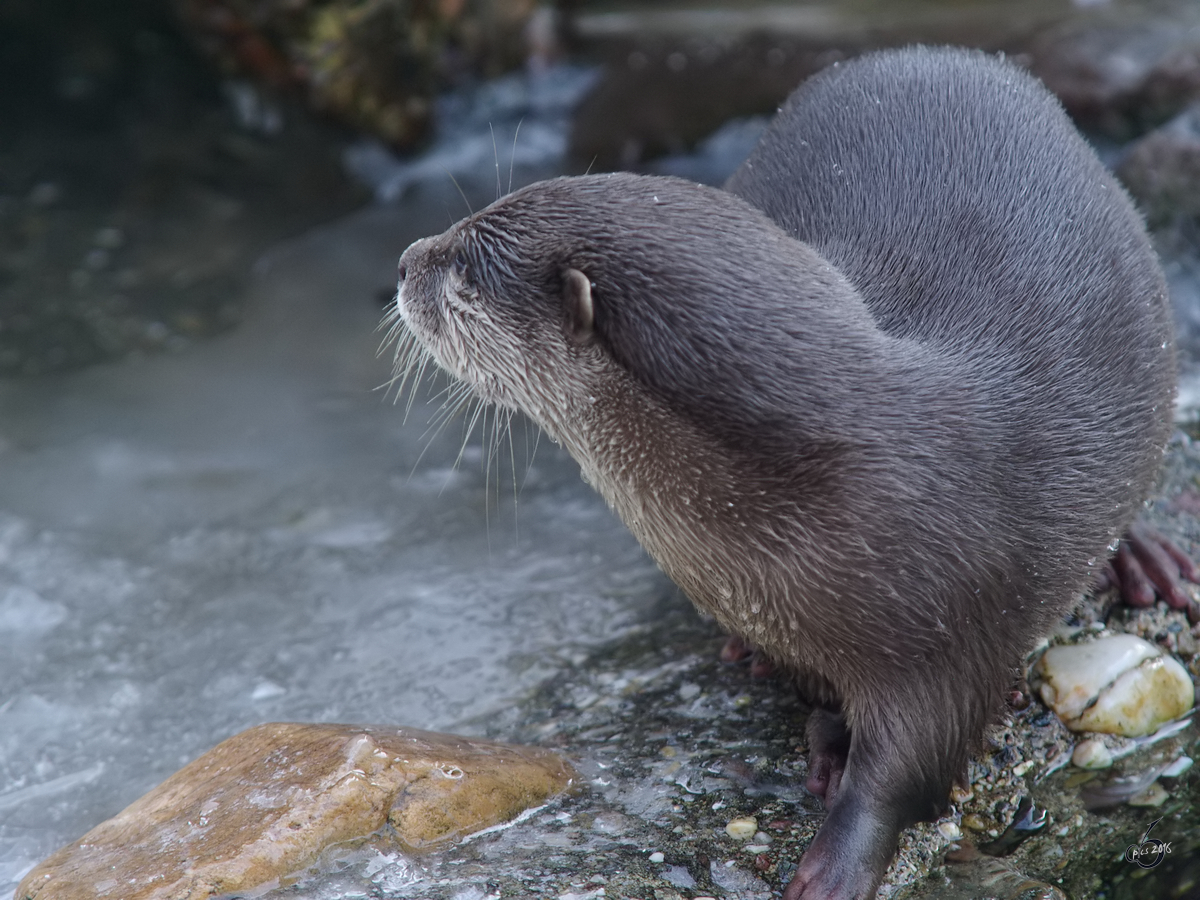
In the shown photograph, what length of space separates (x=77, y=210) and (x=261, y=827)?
126 inches

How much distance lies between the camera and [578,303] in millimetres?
1781

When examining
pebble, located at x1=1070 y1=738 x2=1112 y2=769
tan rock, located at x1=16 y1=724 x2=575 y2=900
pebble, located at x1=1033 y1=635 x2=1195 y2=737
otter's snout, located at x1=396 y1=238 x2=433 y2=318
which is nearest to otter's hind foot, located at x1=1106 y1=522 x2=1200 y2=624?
pebble, located at x1=1033 y1=635 x2=1195 y2=737

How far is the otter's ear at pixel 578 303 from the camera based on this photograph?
1.77 meters

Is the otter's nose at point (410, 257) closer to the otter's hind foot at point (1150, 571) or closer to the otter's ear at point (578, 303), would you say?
the otter's ear at point (578, 303)

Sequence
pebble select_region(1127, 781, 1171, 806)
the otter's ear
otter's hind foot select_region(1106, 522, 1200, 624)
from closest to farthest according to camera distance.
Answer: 1. the otter's ear
2. pebble select_region(1127, 781, 1171, 806)
3. otter's hind foot select_region(1106, 522, 1200, 624)

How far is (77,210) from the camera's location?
169 inches

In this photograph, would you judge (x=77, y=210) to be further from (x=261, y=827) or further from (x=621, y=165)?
(x=261, y=827)

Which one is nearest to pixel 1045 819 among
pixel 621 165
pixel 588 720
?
pixel 588 720

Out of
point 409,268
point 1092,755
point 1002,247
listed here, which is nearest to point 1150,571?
point 1092,755

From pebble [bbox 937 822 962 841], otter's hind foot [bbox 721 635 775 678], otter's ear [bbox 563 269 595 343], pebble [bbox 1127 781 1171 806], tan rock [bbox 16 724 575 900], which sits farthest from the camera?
otter's hind foot [bbox 721 635 775 678]

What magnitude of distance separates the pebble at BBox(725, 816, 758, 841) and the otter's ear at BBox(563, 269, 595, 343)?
751mm

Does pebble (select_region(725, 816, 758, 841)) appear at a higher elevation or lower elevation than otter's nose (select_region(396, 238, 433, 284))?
lower

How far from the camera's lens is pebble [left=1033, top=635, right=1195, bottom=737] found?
2.13 metres

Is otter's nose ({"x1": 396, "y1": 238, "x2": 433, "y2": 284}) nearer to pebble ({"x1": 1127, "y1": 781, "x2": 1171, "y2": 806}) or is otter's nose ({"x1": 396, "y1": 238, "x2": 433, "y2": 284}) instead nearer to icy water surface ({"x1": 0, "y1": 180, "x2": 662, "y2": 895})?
icy water surface ({"x1": 0, "y1": 180, "x2": 662, "y2": 895})
